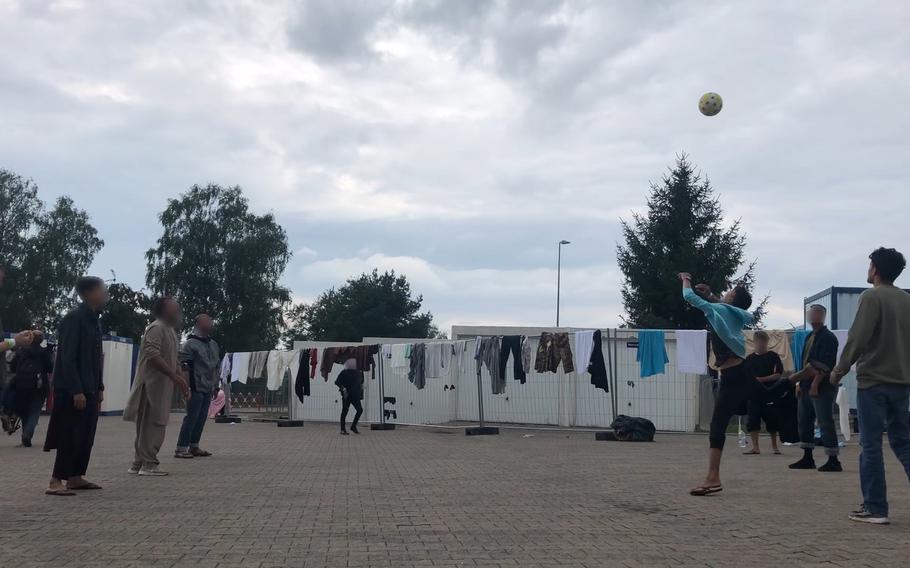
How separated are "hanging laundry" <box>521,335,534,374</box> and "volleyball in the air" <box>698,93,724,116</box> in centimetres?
624

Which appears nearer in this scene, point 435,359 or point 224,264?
point 435,359

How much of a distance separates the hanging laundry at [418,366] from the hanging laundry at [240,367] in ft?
24.1

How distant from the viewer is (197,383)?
13.3 metres

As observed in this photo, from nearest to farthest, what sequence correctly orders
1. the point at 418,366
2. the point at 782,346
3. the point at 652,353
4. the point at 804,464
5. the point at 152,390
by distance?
the point at 152,390 → the point at 804,464 → the point at 652,353 → the point at 782,346 → the point at 418,366

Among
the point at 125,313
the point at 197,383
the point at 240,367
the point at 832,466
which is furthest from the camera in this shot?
the point at 125,313

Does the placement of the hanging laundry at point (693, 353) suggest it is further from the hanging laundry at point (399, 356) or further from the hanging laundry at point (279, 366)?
the hanging laundry at point (279, 366)

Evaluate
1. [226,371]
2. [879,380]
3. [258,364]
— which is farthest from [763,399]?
[226,371]

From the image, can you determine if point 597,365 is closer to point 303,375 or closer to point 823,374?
point 823,374

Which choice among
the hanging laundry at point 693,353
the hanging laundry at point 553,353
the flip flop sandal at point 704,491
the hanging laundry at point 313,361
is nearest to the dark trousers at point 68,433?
the flip flop sandal at point 704,491

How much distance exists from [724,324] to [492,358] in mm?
12650

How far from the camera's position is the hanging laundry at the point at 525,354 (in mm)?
20922

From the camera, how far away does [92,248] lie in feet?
209

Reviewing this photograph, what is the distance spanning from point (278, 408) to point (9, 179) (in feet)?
136

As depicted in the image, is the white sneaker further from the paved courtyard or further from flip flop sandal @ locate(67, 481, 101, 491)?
flip flop sandal @ locate(67, 481, 101, 491)
